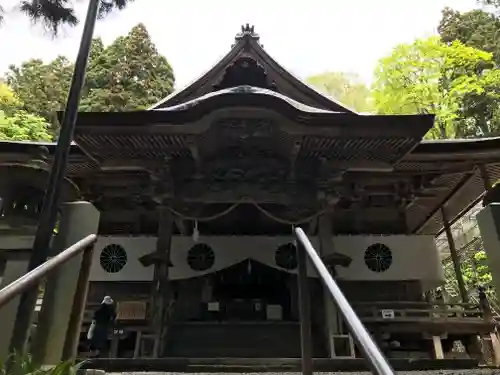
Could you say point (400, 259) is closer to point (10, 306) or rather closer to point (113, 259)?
point (113, 259)

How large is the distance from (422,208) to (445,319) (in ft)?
11.1

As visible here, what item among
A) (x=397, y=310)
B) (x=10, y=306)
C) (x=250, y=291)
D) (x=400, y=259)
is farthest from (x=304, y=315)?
(x=250, y=291)

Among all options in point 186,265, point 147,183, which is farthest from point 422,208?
point 147,183

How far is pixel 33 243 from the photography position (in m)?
3.77

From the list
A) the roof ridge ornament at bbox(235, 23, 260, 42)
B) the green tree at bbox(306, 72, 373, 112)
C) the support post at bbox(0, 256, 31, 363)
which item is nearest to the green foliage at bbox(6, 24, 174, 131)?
the green tree at bbox(306, 72, 373, 112)

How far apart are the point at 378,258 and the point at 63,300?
27.6 feet

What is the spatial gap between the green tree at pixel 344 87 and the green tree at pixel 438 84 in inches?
255

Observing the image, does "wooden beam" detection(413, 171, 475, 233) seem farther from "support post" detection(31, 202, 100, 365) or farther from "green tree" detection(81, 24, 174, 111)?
"green tree" detection(81, 24, 174, 111)

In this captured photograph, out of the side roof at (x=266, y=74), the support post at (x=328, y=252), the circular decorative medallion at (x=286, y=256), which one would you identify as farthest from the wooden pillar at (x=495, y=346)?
the side roof at (x=266, y=74)

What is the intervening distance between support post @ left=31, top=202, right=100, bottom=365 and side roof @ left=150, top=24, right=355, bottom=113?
271 inches

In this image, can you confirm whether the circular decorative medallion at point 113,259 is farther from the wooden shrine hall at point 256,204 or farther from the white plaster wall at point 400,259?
the white plaster wall at point 400,259

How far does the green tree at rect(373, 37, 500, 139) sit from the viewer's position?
19.3m

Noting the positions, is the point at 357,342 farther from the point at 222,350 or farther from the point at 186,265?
the point at 186,265

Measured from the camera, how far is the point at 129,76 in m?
24.4
